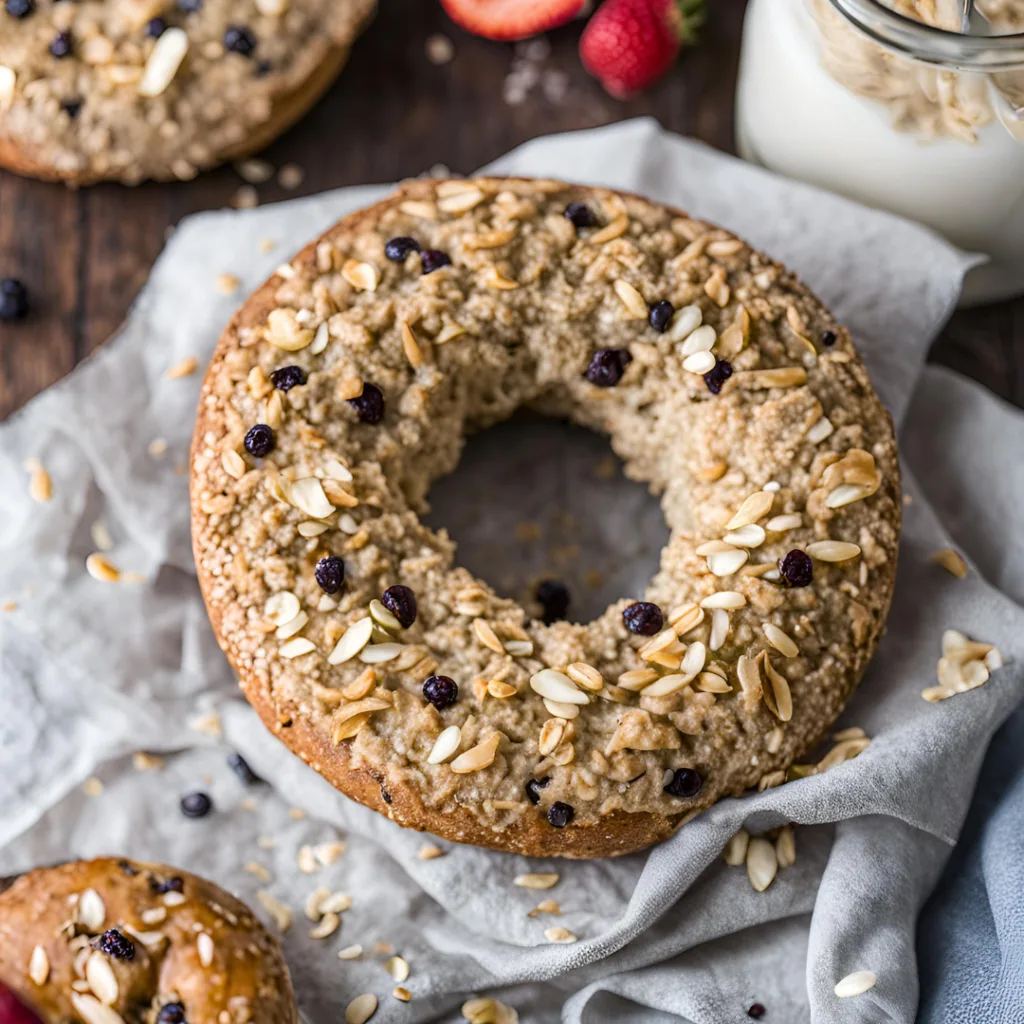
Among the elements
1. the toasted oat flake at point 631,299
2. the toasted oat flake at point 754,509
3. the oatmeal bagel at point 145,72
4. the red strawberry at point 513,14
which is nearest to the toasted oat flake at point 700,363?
the toasted oat flake at point 631,299

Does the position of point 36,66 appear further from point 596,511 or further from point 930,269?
point 930,269

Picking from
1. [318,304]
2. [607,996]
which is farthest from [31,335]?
[607,996]

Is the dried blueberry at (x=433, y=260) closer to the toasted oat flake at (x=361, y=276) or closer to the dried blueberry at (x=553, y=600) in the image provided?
the toasted oat flake at (x=361, y=276)

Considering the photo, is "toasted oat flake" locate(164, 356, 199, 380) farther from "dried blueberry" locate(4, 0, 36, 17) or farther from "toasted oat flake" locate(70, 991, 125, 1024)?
"toasted oat flake" locate(70, 991, 125, 1024)

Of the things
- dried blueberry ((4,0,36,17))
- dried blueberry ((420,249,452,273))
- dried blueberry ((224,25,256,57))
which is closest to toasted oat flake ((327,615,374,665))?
dried blueberry ((420,249,452,273))

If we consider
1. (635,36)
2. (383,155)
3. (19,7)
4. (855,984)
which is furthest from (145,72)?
(855,984)

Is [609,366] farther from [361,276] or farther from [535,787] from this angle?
[535,787]
